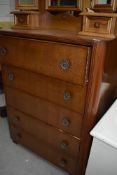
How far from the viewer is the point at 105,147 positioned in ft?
2.79

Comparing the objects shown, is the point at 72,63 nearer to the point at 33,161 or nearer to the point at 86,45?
the point at 86,45

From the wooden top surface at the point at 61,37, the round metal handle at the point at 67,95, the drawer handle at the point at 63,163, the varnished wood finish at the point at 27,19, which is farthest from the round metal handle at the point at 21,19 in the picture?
the drawer handle at the point at 63,163

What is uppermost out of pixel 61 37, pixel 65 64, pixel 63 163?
pixel 61 37

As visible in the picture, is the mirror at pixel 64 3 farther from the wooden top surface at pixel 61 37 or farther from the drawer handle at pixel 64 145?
the drawer handle at pixel 64 145

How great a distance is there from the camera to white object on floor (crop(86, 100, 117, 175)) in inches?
32.5

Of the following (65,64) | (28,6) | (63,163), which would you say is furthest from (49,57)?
(63,163)

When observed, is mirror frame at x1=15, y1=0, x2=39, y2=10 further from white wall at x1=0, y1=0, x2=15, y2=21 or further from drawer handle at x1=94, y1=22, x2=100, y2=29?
white wall at x1=0, y1=0, x2=15, y2=21

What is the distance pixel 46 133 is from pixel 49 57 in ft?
1.88

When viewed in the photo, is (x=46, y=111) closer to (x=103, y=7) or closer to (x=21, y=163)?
(x=21, y=163)

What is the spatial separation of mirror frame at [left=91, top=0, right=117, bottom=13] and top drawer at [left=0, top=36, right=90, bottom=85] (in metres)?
0.33

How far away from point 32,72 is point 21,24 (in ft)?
1.32

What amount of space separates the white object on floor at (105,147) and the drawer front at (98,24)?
471 millimetres

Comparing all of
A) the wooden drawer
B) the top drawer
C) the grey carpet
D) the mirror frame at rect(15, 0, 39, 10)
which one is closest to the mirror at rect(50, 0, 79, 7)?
the mirror frame at rect(15, 0, 39, 10)

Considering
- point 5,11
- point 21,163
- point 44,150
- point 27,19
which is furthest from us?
point 5,11
